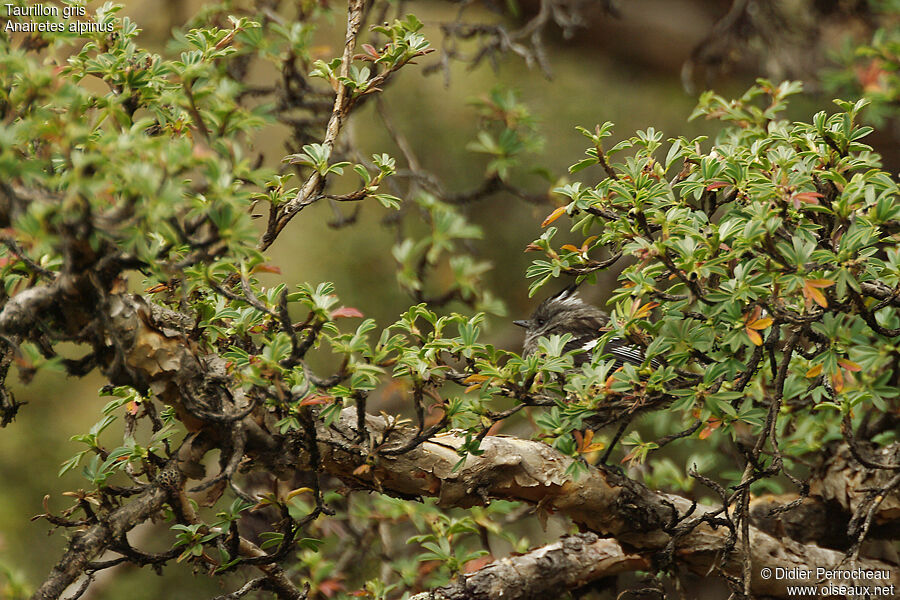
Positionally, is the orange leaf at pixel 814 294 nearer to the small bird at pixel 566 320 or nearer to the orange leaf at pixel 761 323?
the orange leaf at pixel 761 323

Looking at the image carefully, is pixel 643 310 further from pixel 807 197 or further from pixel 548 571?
pixel 548 571

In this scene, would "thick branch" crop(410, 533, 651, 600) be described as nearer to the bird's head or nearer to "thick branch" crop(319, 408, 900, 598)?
"thick branch" crop(319, 408, 900, 598)

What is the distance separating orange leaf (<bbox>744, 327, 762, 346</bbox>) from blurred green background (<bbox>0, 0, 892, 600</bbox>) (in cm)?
342

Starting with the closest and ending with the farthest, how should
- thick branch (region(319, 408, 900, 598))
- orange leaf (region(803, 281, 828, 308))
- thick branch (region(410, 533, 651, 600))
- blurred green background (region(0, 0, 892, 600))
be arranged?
orange leaf (region(803, 281, 828, 308)), thick branch (region(319, 408, 900, 598)), thick branch (region(410, 533, 651, 600)), blurred green background (region(0, 0, 892, 600))

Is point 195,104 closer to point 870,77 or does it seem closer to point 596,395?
point 596,395

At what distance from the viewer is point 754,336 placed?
6.21 feet

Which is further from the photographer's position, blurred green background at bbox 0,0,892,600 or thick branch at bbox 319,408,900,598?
blurred green background at bbox 0,0,892,600

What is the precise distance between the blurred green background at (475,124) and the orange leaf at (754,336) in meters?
3.42

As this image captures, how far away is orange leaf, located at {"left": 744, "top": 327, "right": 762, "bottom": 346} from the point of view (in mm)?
1870

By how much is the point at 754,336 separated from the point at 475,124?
4.33 meters

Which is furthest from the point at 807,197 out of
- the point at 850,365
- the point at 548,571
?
the point at 548,571

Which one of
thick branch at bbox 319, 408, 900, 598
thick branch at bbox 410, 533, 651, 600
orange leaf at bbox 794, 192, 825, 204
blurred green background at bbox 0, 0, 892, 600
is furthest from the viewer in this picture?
blurred green background at bbox 0, 0, 892, 600

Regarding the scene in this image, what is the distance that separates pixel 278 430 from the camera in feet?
7.18

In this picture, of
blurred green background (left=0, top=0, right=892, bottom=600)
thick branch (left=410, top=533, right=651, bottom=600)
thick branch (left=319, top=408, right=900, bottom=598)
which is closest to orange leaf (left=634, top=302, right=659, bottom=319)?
thick branch (left=319, top=408, right=900, bottom=598)
